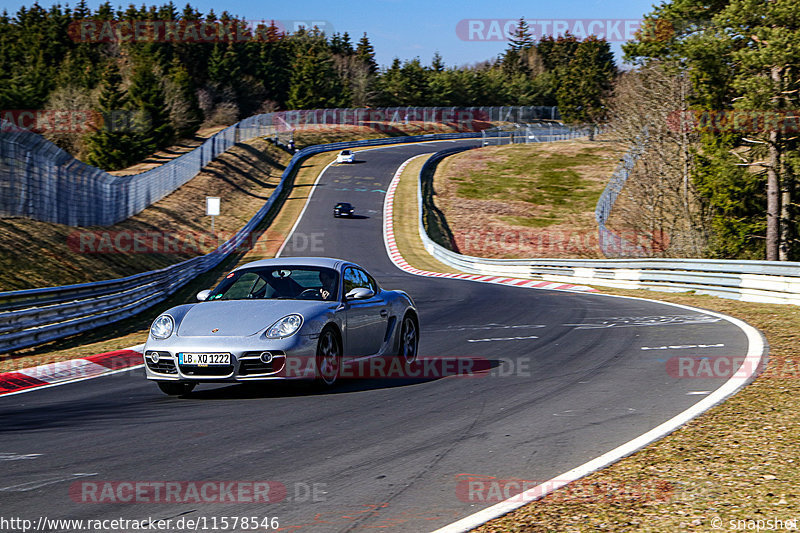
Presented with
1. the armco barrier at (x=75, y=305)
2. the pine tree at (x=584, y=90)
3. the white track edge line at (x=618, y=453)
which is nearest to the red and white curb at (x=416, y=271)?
the armco barrier at (x=75, y=305)

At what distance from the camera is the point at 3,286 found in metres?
20.1

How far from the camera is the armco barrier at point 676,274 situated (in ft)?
58.1

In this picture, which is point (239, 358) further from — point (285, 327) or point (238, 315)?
point (238, 315)

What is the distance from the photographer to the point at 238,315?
8.54 meters

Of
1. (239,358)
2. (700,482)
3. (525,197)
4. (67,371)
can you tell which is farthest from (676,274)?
(525,197)

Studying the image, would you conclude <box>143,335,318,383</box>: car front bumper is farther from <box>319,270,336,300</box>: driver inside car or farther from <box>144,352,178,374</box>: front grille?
<box>319,270,336,300</box>: driver inside car

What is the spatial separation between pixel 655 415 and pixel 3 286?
57.7ft

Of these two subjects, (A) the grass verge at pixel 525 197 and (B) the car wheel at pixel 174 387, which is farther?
(A) the grass verge at pixel 525 197

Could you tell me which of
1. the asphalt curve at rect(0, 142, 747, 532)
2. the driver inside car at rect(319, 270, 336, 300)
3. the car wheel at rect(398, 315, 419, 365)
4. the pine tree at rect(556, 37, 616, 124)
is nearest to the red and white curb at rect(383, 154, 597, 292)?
the asphalt curve at rect(0, 142, 747, 532)

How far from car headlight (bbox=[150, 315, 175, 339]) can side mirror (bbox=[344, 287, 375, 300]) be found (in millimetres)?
1951

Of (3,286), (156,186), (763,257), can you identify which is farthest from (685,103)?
(3,286)

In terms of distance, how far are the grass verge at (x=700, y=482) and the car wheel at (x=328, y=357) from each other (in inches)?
145

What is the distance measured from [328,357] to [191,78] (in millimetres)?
81486

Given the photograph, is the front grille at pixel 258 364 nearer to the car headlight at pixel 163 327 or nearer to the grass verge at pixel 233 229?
the car headlight at pixel 163 327
